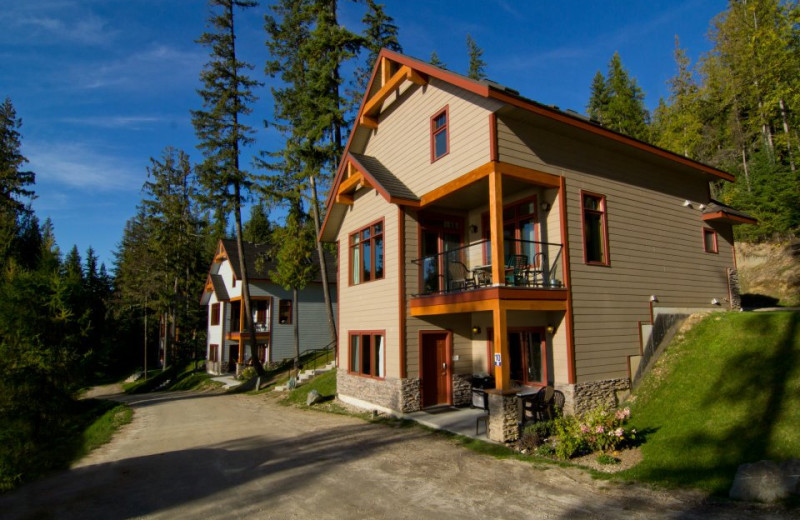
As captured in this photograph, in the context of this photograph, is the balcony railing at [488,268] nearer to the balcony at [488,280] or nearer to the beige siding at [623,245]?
the balcony at [488,280]

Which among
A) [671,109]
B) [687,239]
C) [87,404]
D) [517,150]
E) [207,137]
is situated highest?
[671,109]

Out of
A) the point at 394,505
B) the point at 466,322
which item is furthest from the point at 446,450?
the point at 466,322

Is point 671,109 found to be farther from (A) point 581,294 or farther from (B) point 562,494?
(B) point 562,494

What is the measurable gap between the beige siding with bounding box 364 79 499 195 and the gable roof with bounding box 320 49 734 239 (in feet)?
1.20

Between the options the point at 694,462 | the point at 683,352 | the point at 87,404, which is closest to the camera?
the point at 694,462

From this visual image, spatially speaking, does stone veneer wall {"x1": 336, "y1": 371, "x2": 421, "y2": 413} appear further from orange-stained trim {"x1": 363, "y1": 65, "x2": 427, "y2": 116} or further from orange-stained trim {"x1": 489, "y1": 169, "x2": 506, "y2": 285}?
orange-stained trim {"x1": 363, "y1": 65, "x2": 427, "y2": 116}

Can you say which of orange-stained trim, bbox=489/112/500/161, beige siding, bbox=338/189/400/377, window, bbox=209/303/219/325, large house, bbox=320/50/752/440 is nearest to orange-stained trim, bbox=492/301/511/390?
large house, bbox=320/50/752/440

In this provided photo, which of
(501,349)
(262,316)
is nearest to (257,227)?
(262,316)

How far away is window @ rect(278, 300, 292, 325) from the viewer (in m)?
32.9

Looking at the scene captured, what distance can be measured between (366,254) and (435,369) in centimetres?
487

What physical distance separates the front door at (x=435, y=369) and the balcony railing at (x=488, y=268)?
155 cm

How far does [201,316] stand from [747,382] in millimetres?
44853

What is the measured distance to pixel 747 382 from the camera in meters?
9.09

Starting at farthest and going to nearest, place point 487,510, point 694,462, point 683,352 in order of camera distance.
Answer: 1. point 683,352
2. point 694,462
3. point 487,510
